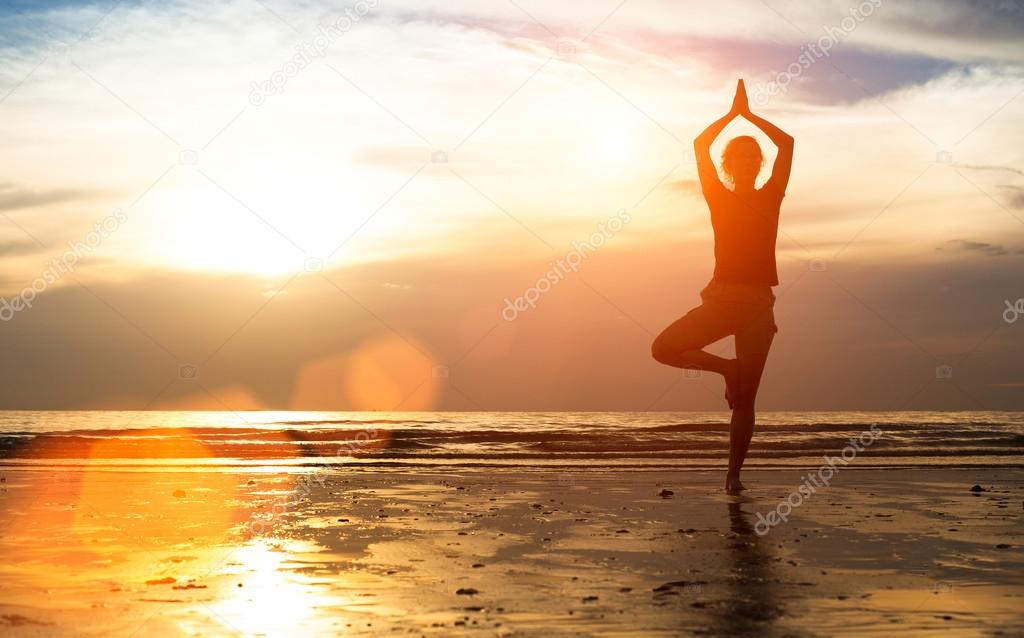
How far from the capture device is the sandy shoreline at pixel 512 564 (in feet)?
11.9

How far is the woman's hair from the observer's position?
325 inches

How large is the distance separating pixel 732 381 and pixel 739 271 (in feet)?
3.13

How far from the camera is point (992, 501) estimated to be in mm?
8484

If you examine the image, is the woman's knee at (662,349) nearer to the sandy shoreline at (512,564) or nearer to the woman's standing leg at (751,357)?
the woman's standing leg at (751,357)

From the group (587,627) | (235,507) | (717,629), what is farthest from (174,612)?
(235,507)

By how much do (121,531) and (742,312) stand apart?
16.7 feet

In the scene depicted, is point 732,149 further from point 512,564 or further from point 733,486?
point 512,564

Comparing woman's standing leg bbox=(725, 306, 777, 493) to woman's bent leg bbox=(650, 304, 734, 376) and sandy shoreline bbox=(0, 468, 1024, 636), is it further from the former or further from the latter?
sandy shoreline bbox=(0, 468, 1024, 636)

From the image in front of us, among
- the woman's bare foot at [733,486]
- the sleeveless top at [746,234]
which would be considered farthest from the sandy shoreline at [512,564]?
the sleeveless top at [746,234]

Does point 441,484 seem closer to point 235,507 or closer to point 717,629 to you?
point 235,507

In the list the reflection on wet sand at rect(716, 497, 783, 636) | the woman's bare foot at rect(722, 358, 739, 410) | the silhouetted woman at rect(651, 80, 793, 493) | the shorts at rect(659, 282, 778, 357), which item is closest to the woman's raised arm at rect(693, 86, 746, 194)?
the silhouetted woman at rect(651, 80, 793, 493)

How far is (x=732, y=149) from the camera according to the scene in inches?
326

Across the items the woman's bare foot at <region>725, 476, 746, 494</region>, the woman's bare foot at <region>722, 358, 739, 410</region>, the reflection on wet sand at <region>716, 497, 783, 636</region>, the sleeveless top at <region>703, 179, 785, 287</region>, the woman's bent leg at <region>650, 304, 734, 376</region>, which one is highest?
the sleeveless top at <region>703, 179, 785, 287</region>

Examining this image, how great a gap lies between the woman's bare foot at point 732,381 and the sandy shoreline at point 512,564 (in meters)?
0.90
